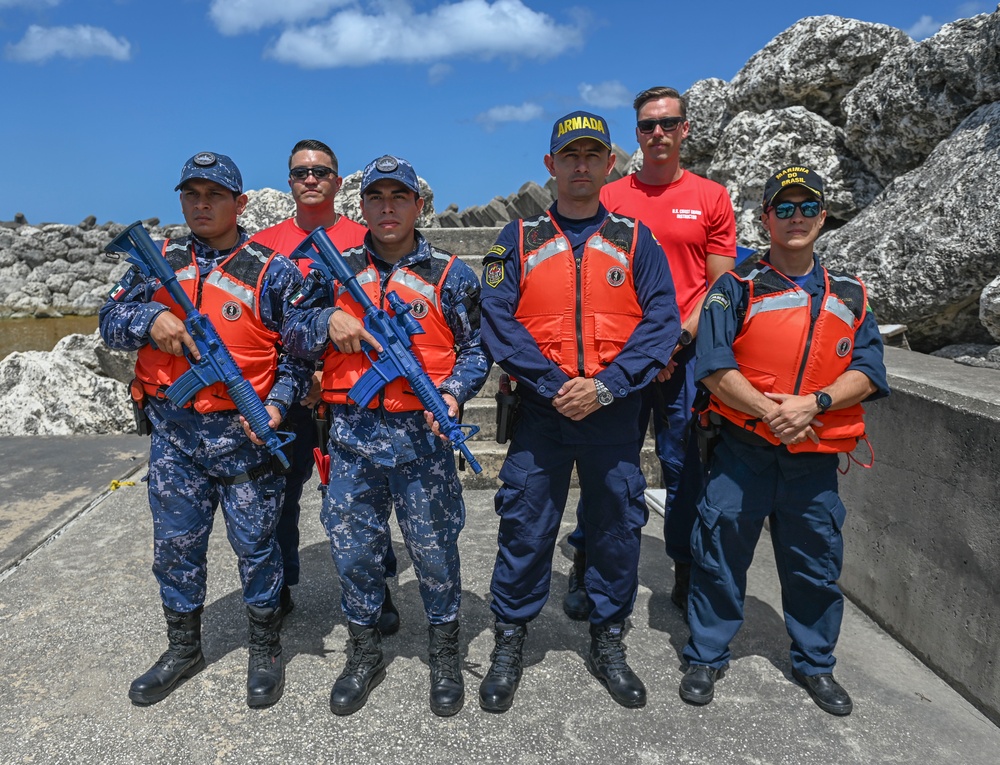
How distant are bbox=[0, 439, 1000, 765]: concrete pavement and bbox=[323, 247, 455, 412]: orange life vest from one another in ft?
4.35

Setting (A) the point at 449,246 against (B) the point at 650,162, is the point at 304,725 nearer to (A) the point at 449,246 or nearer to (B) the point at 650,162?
(B) the point at 650,162

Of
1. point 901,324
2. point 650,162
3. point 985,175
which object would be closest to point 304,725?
point 650,162

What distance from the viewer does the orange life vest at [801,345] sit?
3.02 m

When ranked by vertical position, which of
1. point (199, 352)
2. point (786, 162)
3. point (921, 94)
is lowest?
point (199, 352)

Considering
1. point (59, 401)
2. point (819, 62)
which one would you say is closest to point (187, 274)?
point (819, 62)

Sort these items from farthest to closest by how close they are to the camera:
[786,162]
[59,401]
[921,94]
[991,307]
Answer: [59,401], [786,162], [921,94], [991,307]

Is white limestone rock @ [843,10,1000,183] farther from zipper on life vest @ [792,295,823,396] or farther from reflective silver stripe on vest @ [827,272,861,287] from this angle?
zipper on life vest @ [792,295,823,396]

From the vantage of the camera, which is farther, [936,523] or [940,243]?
[940,243]

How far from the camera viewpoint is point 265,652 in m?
3.23

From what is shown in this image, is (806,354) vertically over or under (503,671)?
over

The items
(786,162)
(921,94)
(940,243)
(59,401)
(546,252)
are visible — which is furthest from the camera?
(59,401)

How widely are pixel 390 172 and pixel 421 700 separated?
2.27 metres

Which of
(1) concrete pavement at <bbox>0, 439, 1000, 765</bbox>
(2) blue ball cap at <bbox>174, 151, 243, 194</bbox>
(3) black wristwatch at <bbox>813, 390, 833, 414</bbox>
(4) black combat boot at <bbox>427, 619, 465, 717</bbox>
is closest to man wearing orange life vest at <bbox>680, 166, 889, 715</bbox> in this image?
(3) black wristwatch at <bbox>813, 390, 833, 414</bbox>

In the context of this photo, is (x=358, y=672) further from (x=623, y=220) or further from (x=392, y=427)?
(x=623, y=220)
